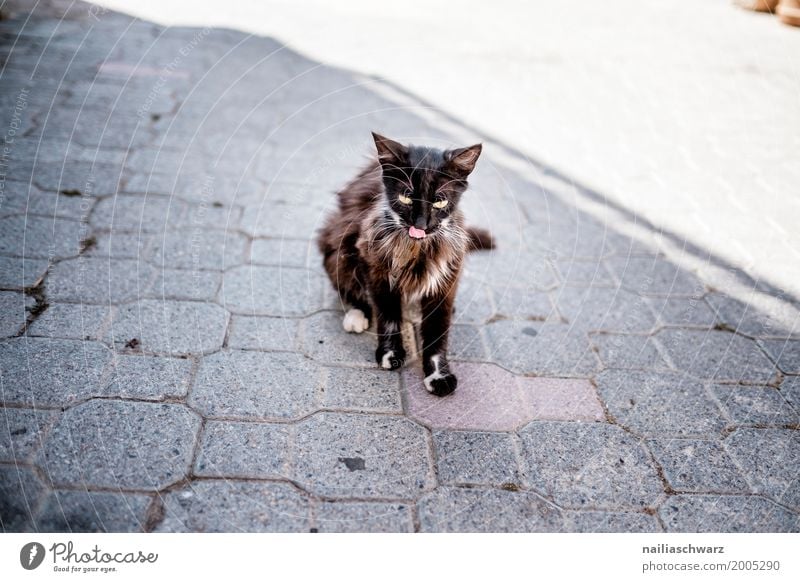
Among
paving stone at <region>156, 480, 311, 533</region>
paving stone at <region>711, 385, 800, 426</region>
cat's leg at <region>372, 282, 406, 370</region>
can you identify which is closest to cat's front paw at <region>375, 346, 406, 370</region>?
cat's leg at <region>372, 282, 406, 370</region>

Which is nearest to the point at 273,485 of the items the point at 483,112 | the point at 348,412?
the point at 348,412

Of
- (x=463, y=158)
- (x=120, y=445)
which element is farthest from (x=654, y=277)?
(x=120, y=445)

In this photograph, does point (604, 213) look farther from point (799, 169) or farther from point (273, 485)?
point (273, 485)

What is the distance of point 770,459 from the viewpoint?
258cm

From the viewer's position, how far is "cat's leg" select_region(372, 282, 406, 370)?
2.82 m

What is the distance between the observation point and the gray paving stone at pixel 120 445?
7.11 ft

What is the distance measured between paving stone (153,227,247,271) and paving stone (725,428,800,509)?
287 cm

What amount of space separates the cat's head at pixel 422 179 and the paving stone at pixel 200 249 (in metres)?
1.37

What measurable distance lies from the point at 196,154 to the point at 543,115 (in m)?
3.43

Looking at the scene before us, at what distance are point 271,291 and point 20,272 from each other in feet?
4.47

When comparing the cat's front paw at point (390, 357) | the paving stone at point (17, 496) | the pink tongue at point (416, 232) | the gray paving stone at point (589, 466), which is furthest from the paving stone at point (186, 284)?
the gray paving stone at point (589, 466)

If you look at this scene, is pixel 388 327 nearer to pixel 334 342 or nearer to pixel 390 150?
pixel 334 342

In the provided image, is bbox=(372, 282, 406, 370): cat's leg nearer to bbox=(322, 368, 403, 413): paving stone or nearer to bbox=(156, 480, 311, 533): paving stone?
bbox=(322, 368, 403, 413): paving stone
